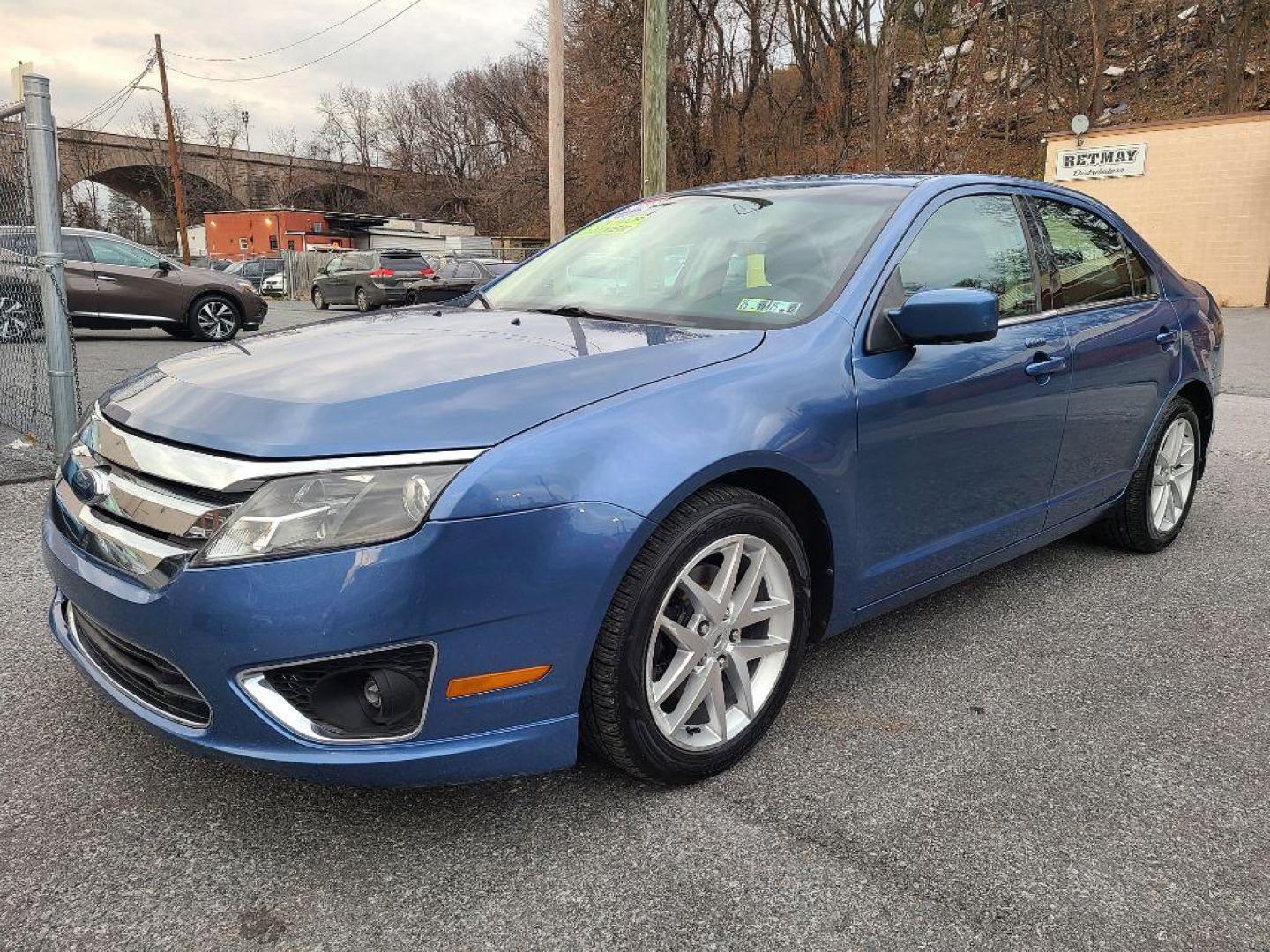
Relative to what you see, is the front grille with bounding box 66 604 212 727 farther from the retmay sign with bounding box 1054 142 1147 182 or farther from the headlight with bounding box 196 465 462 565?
the retmay sign with bounding box 1054 142 1147 182

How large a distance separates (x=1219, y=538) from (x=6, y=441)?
22.4ft

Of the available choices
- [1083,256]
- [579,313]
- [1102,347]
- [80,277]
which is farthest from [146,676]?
[80,277]

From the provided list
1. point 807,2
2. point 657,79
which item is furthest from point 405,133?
point 657,79

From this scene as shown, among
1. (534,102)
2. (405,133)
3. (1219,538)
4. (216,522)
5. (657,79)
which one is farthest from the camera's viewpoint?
(405,133)

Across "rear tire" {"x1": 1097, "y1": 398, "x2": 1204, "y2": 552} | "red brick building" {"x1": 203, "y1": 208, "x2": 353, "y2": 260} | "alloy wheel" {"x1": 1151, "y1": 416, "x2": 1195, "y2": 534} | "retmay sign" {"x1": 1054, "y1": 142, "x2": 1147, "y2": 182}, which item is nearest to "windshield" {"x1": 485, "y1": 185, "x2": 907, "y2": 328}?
"rear tire" {"x1": 1097, "y1": 398, "x2": 1204, "y2": 552}

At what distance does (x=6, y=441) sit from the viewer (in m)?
5.87

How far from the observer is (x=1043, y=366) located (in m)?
3.09

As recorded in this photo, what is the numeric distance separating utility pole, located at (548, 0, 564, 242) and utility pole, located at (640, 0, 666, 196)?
3.93 m

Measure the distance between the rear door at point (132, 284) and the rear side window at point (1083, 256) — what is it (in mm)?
12354

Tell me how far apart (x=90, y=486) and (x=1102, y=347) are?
325 cm

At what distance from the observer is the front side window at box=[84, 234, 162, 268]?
1236 cm

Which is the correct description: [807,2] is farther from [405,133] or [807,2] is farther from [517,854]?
[405,133]

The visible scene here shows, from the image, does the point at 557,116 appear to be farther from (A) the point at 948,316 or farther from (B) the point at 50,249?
(A) the point at 948,316

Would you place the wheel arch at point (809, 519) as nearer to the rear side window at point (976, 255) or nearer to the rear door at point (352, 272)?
the rear side window at point (976, 255)
